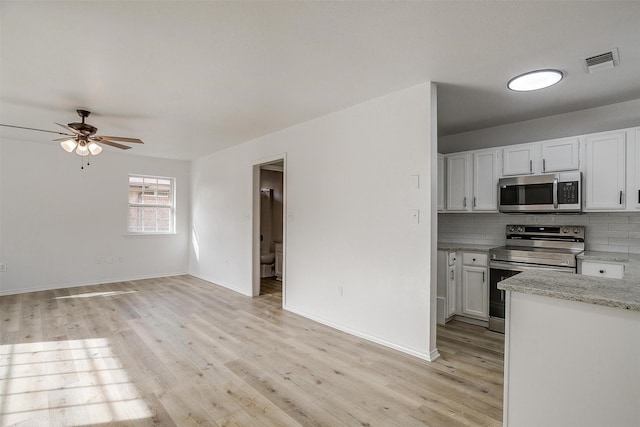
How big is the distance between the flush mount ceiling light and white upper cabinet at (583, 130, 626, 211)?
93 cm

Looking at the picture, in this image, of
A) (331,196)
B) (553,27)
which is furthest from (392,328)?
(553,27)

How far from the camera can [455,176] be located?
4.14 metres

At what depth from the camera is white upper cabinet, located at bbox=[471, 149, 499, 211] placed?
3822mm

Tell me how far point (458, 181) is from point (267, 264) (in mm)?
4193

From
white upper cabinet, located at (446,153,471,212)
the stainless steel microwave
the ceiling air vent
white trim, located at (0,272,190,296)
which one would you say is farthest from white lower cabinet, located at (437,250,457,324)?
white trim, located at (0,272,190,296)

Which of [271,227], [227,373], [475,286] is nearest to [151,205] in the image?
[271,227]

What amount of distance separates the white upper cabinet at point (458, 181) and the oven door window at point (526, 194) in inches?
18.0

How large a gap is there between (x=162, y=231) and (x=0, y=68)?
458 cm

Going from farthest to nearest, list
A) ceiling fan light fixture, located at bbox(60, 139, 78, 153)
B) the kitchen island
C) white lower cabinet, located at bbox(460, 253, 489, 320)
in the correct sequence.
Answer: white lower cabinet, located at bbox(460, 253, 489, 320) → ceiling fan light fixture, located at bbox(60, 139, 78, 153) → the kitchen island

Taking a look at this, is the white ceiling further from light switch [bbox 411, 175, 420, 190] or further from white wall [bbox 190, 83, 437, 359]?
light switch [bbox 411, 175, 420, 190]

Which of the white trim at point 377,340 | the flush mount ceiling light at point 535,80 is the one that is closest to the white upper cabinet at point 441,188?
the flush mount ceiling light at point 535,80

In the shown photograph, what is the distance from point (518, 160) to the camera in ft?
12.0

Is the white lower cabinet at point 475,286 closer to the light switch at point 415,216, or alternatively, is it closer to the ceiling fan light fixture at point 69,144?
→ the light switch at point 415,216

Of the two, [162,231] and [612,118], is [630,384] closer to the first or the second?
[612,118]
